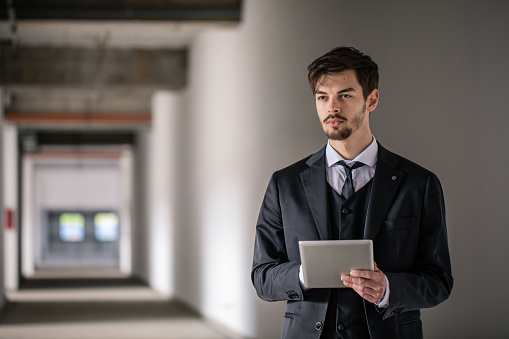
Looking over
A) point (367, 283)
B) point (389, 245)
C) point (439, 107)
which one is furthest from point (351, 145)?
point (439, 107)

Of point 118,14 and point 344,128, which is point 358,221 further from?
point 118,14

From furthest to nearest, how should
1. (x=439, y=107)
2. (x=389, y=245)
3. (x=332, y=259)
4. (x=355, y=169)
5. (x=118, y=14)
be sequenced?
(x=118, y=14) → (x=439, y=107) → (x=355, y=169) → (x=389, y=245) → (x=332, y=259)

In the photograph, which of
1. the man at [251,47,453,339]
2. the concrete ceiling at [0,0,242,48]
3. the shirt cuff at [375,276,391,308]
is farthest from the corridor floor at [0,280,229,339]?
the shirt cuff at [375,276,391,308]

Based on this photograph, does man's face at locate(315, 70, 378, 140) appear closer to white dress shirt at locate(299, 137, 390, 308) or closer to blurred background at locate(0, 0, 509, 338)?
white dress shirt at locate(299, 137, 390, 308)

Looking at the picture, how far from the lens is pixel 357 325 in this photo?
6.50ft

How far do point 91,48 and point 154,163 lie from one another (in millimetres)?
4200

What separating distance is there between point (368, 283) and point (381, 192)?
0.91 ft

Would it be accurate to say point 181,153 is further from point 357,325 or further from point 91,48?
point 357,325

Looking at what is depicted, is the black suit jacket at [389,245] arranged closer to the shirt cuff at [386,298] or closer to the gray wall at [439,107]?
the shirt cuff at [386,298]

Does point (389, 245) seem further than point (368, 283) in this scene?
Yes

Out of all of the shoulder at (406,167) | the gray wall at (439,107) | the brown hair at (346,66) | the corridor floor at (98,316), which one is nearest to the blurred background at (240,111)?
the gray wall at (439,107)

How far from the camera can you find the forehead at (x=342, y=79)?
79.9 inches

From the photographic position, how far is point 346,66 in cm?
202

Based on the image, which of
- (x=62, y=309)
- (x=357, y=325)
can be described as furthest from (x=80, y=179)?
(x=357, y=325)
